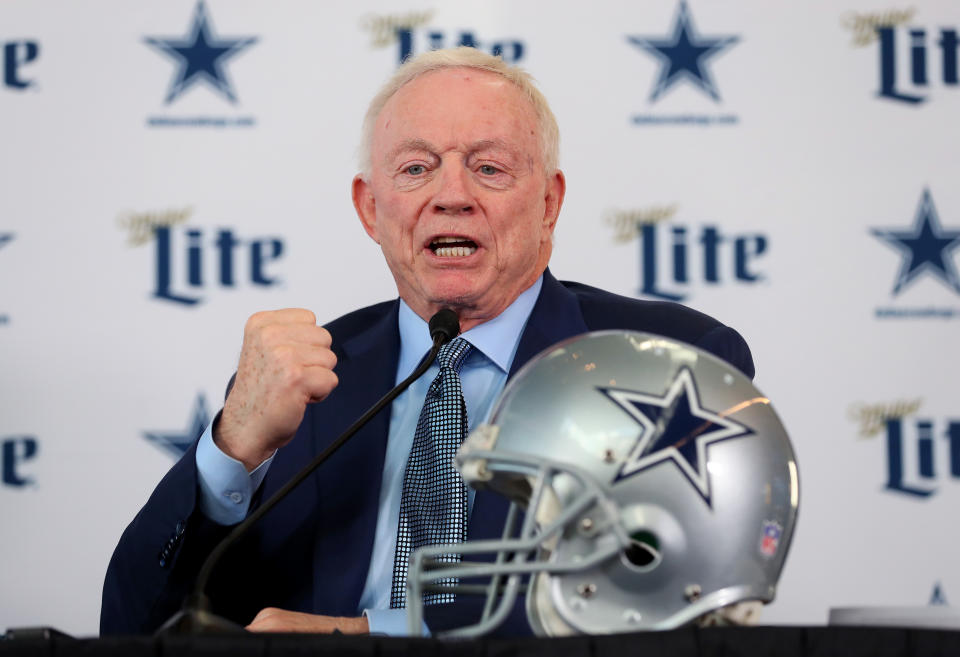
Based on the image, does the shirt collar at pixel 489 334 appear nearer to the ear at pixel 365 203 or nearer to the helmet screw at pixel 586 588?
the ear at pixel 365 203

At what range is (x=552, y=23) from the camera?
2.59 m

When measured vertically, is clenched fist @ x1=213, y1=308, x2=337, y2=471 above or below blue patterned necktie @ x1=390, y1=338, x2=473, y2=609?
above

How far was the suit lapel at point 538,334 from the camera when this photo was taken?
5.49 ft

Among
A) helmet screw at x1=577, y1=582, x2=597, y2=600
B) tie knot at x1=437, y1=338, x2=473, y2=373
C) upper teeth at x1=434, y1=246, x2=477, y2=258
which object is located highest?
upper teeth at x1=434, y1=246, x2=477, y2=258

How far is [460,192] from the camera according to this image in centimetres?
191

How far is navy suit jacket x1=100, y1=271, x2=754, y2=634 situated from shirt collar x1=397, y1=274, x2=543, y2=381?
2cm

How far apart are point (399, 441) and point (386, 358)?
0.18 metres

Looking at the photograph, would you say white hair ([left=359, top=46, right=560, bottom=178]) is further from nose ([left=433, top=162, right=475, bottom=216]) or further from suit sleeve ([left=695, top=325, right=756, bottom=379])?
suit sleeve ([left=695, top=325, right=756, bottom=379])

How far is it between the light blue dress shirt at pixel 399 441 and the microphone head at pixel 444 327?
24cm

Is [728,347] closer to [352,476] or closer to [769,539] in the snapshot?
[352,476]

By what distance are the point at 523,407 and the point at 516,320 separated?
0.86m

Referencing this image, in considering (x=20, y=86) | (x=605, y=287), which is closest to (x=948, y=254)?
(x=605, y=287)

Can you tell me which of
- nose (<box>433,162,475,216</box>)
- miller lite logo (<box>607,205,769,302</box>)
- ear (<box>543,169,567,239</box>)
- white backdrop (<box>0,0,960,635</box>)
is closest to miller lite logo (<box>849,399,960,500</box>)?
white backdrop (<box>0,0,960,635</box>)

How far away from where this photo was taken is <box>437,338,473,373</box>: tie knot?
186 centimetres
